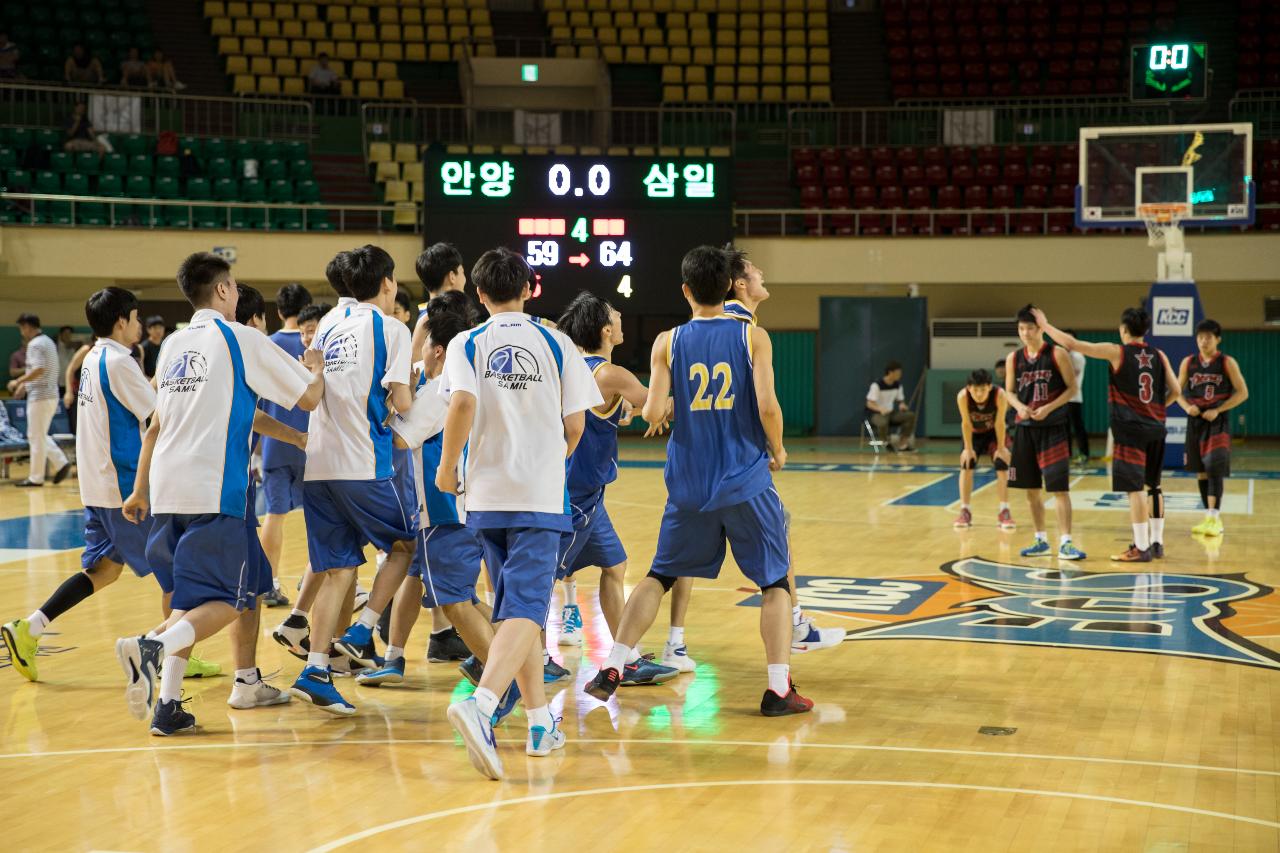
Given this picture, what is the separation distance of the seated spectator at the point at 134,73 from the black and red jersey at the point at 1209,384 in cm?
1819

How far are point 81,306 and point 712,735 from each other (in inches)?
844

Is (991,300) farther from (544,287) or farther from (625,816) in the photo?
(625,816)

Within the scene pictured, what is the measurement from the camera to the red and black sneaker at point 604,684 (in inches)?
215

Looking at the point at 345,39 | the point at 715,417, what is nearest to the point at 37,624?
the point at 715,417

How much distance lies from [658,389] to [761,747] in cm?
145

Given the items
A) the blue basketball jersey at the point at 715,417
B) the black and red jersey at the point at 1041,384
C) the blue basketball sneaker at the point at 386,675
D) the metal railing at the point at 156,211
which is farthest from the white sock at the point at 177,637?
the metal railing at the point at 156,211

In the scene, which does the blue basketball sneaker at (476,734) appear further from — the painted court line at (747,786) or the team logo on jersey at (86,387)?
the team logo on jersey at (86,387)

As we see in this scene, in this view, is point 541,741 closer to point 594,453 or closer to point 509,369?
point 509,369

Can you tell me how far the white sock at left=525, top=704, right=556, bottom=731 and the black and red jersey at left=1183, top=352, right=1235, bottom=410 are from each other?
7.52 m

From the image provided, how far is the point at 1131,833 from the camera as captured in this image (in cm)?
392

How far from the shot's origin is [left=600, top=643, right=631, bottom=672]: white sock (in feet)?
18.1

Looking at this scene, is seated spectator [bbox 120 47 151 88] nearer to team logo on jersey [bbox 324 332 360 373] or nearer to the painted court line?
team logo on jersey [bbox 324 332 360 373]

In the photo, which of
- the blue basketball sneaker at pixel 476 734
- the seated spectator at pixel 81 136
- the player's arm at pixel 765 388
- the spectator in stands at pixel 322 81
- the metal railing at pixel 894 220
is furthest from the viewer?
the spectator in stands at pixel 322 81

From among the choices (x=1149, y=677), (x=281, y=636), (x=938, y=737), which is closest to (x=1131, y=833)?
(x=938, y=737)
